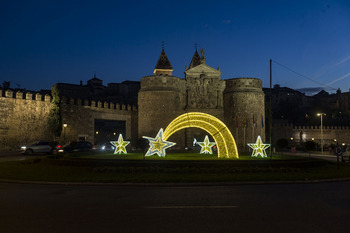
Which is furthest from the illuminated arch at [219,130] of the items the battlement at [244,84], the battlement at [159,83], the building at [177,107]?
the battlement at [244,84]

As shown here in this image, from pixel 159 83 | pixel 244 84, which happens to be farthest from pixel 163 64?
pixel 244 84

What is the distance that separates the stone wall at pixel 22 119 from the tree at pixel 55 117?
53 centimetres

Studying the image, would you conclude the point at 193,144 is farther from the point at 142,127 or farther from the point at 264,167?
the point at 264,167

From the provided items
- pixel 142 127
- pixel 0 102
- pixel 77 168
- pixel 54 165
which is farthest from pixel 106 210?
pixel 142 127

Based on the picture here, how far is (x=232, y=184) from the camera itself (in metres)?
15.6

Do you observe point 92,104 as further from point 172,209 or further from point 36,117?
point 172,209

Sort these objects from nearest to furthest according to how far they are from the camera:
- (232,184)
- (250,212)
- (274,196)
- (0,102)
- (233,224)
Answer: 1. (233,224)
2. (250,212)
3. (274,196)
4. (232,184)
5. (0,102)

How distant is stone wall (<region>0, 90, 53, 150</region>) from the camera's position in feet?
116

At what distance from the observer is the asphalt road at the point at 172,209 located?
7570mm

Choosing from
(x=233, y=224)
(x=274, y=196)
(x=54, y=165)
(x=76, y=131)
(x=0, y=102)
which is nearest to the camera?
(x=233, y=224)

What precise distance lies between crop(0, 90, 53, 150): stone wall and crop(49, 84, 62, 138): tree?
532mm

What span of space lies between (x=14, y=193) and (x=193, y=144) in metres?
32.8

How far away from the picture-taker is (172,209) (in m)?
9.45

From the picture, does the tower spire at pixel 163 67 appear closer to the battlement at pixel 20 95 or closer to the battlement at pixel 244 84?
the battlement at pixel 244 84
